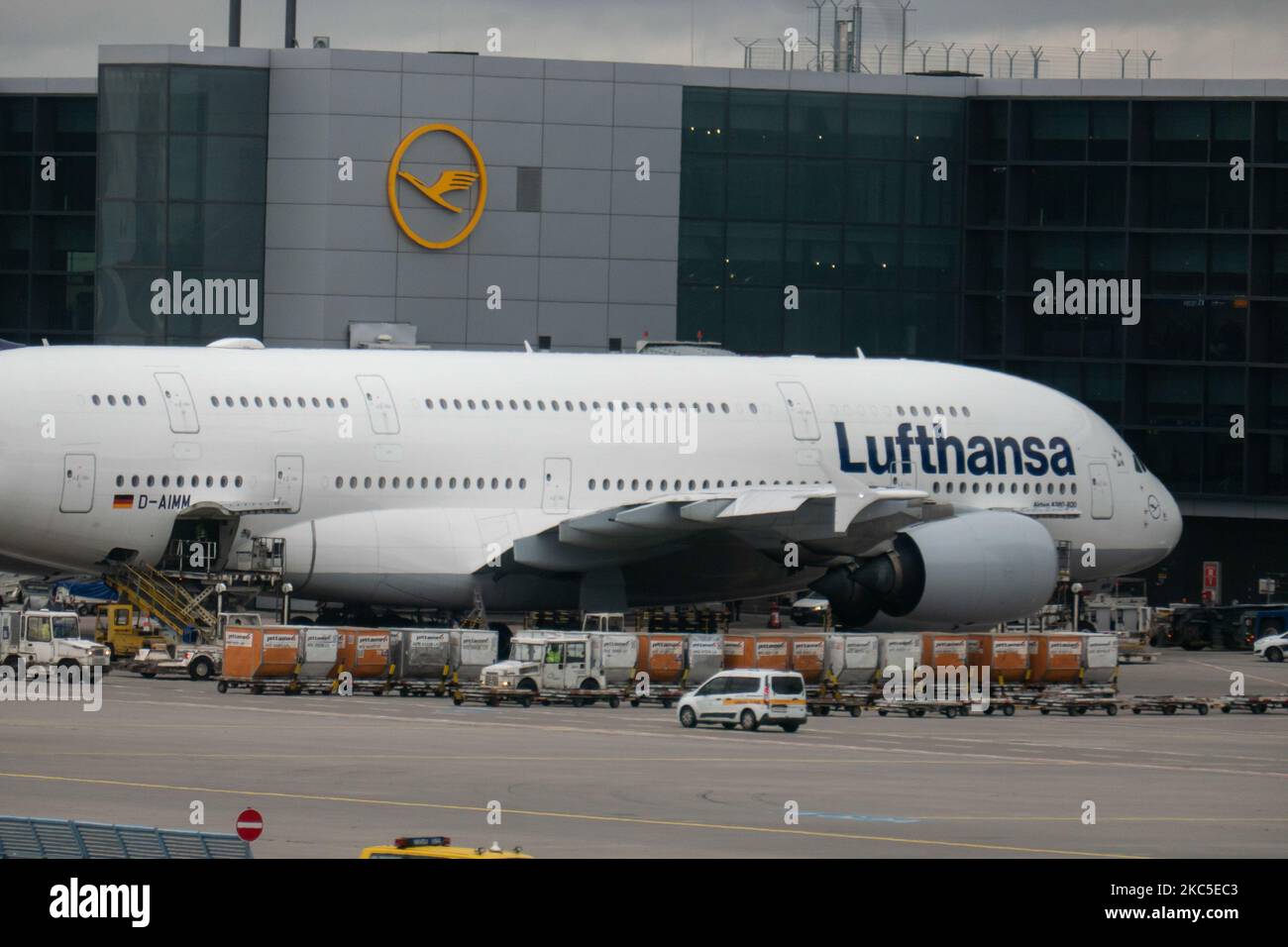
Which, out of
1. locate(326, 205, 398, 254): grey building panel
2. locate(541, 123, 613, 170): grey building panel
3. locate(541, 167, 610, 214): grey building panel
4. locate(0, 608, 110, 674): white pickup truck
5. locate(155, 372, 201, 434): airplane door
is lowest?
locate(0, 608, 110, 674): white pickup truck

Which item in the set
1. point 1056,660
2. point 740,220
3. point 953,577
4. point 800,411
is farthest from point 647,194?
point 1056,660

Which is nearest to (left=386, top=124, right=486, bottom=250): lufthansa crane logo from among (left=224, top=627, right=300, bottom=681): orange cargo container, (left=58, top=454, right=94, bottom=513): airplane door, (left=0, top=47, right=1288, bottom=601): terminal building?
(left=0, top=47, right=1288, bottom=601): terminal building

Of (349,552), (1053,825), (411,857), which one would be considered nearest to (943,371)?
(349,552)

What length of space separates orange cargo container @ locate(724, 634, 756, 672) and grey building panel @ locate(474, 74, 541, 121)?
33671mm

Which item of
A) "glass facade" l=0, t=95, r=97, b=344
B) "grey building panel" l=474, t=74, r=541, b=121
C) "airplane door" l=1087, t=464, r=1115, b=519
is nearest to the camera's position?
"airplane door" l=1087, t=464, r=1115, b=519

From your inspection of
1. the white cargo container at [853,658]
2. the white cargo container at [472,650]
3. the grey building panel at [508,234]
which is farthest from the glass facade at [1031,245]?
the white cargo container at [472,650]

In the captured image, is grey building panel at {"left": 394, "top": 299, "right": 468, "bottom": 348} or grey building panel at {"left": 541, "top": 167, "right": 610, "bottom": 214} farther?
grey building panel at {"left": 541, "top": 167, "right": 610, "bottom": 214}

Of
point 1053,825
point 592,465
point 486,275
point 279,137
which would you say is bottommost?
point 1053,825

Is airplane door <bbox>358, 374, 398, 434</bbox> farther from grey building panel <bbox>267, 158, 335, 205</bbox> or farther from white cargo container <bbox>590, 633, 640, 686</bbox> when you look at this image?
grey building panel <bbox>267, 158, 335, 205</bbox>

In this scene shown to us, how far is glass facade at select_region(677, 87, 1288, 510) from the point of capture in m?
72.7

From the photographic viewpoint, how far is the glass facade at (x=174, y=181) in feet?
229

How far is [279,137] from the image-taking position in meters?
69.9

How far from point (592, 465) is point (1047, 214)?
3392cm
